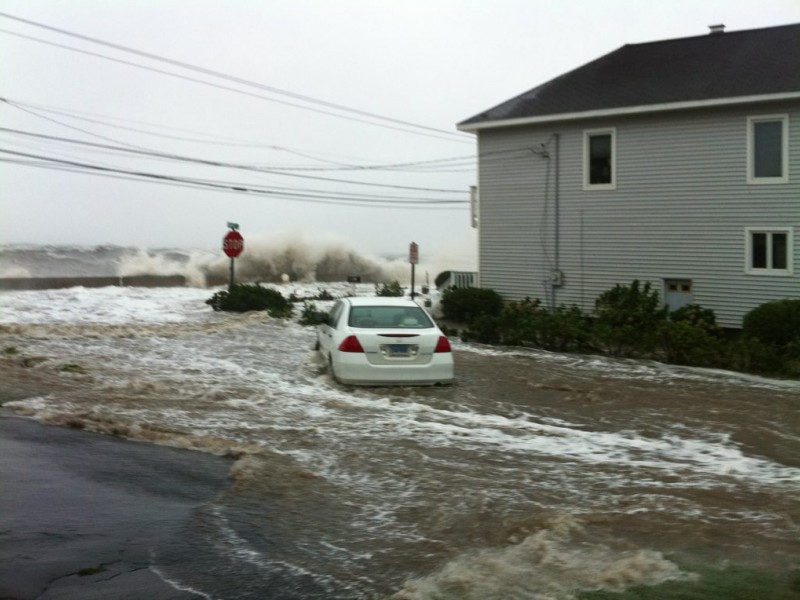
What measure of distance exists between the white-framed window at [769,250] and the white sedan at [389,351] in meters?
10.9

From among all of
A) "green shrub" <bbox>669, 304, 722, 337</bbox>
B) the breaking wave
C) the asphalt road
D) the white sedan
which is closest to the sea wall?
the breaking wave

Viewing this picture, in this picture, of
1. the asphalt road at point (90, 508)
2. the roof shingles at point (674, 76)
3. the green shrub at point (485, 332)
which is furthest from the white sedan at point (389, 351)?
the roof shingles at point (674, 76)

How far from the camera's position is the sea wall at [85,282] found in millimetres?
41781

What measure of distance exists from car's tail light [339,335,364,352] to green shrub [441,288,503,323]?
422 inches

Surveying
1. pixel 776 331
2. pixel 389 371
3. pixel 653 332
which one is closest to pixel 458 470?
pixel 389 371

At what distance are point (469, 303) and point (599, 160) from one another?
208 inches

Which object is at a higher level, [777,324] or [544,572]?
[777,324]

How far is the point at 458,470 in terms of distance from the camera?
348 inches

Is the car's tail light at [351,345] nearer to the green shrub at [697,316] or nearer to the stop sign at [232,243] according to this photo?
the green shrub at [697,316]

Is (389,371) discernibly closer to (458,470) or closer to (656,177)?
(458,470)

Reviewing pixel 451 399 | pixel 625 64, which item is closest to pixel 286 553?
pixel 451 399

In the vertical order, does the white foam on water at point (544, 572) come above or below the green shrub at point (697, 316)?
below

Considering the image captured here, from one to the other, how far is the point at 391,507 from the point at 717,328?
50.3ft

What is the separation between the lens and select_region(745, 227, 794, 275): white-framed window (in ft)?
68.7
